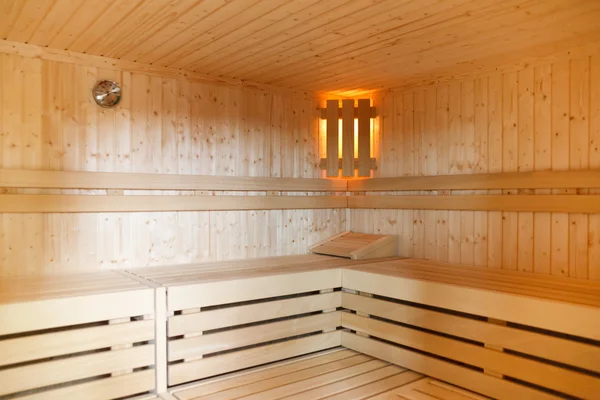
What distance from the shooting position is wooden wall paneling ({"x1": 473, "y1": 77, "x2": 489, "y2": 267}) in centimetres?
396

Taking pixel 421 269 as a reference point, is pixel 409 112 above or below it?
above

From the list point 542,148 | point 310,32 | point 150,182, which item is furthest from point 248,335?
point 542,148

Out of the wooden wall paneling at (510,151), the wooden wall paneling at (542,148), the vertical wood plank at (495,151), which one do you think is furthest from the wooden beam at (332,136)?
the wooden wall paneling at (542,148)

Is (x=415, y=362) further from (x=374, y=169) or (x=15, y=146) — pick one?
(x=15, y=146)

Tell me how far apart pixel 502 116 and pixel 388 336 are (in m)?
1.90

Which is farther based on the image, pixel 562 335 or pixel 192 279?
pixel 192 279

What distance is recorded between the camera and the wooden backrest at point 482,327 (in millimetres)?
2508

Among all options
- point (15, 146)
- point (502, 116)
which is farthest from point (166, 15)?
point (502, 116)

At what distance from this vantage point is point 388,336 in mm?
3428

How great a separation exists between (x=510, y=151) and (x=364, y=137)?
143 centimetres

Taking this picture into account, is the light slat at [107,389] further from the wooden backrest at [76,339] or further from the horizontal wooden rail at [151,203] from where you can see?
the horizontal wooden rail at [151,203]

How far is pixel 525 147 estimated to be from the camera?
12.2 feet

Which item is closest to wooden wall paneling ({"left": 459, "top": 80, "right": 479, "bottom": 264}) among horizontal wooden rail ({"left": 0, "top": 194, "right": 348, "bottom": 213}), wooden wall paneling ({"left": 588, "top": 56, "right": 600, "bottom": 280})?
wooden wall paneling ({"left": 588, "top": 56, "right": 600, "bottom": 280})

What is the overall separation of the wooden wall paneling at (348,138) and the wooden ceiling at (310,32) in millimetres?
780
